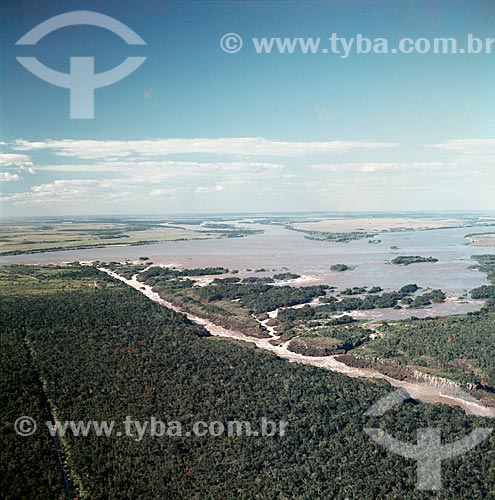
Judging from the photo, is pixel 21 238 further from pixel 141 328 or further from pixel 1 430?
pixel 1 430

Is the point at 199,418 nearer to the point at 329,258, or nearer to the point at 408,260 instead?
the point at 408,260

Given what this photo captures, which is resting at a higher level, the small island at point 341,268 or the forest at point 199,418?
the small island at point 341,268

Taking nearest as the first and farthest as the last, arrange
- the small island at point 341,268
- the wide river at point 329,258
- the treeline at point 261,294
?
the treeline at point 261,294, the wide river at point 329,258, the small island at point 341,268

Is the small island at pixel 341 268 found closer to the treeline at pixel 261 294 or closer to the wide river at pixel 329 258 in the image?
the wide river at pixel 329 258

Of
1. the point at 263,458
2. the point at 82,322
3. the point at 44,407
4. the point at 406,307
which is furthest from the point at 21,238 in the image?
the point at 263,458

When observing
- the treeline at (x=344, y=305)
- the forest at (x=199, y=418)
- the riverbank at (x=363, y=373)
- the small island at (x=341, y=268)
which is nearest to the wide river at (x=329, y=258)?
the small island at (x=341, y=268)

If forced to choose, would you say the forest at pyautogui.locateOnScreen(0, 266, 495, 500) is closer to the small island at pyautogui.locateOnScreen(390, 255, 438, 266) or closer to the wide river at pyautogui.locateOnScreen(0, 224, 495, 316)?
the wide river at pyautogui.locateOnScreen(0, 224, 495, 316)

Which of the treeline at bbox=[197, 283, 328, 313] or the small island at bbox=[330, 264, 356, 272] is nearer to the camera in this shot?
the treeline at bbox=[197, 283, 328, 313]

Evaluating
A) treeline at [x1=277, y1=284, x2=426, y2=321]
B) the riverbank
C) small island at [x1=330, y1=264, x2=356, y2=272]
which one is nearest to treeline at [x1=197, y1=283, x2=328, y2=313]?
treeline at [x1=277, y1=284, x2=426, y2=321]

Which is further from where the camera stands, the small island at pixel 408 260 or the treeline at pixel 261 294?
the small island at pixel 408 260

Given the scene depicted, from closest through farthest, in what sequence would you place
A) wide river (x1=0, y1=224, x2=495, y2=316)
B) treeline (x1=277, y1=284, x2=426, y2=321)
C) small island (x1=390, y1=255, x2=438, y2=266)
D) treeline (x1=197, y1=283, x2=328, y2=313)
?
treeline (x1=277, y1=284, x2=426, y2=321), treeline (x1=197, y1=283, x2=328, y2=313), wide river (x1=0, y1=224, x2=495, y2=316), small island (x1=390, y1=255, x2=438, y2=266)
